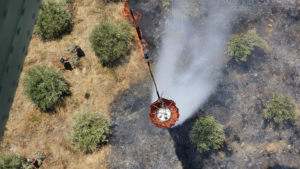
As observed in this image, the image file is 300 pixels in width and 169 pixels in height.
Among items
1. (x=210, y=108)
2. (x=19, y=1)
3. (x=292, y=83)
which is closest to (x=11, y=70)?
(x=19, y=1)

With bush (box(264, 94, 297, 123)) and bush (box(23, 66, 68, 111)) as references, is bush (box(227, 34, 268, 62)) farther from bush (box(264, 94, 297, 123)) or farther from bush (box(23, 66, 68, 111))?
bush (box(23, 66, 68, 111))

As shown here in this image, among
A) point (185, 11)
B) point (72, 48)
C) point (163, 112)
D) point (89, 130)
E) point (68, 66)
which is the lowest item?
point (89, 130)

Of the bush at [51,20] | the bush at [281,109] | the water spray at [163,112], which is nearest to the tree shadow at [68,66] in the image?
the bush at [51,20]

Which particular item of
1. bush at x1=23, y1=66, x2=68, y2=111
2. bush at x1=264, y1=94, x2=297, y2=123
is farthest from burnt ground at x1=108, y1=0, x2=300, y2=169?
bush at x1=23, y1=66, x2=68, y2=111

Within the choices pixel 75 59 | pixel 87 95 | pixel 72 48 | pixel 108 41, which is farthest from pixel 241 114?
pixel 72 48

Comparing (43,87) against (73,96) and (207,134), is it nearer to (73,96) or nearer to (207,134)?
(73,96)

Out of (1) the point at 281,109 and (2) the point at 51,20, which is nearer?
(1) the point at 281,109

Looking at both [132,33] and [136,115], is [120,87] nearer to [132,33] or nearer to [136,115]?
[136,115]
